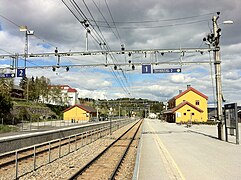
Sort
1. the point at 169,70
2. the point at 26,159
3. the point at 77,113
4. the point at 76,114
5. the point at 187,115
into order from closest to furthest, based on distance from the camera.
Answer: the point at 26,159 → the point at 169,70 → the point at 187,115 → the point at 76,114 → the point at 77,113

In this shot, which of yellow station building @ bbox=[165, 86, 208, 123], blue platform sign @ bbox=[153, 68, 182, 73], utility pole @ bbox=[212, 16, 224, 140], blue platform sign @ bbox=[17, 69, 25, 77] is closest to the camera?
utility pole @ bbox=[212, 16, 224, 140]

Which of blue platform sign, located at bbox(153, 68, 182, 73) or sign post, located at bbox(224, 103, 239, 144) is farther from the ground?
blue platform sign, located at bbox(153, 68, 182, 73)

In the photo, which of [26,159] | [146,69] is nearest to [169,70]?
[146,69]

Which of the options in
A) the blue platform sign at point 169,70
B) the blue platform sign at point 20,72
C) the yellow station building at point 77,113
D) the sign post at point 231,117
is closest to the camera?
the sign post at point 231,117

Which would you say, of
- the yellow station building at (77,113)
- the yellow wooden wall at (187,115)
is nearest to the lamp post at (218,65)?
the yellow wooden wall at (187,115)

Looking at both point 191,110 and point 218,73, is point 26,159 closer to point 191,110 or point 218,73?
point 218,73

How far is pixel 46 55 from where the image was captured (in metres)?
23.4

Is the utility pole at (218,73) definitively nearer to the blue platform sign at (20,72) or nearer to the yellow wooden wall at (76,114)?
the blue platform sign at (20,72)

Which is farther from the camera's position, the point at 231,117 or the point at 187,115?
the point at 187,115

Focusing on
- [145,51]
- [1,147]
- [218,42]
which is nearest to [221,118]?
[218,42]

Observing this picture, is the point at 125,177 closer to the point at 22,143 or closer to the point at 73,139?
the point at 22,143

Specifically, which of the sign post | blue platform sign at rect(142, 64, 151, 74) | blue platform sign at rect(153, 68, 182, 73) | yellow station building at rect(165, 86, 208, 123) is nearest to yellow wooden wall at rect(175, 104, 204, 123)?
yellow station building at rect(165, 86, 208, 123)

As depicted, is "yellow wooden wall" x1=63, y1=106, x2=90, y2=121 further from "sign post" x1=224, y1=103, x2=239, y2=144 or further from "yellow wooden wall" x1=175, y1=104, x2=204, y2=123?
"sign post" x1=224, y1=103, x2=239, y2=144

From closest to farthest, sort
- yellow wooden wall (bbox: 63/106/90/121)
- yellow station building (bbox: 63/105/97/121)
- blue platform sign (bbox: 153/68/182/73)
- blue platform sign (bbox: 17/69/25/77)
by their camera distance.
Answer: blue platform sign (bbox: 153/68/182/73)
blue platform sign (bbox: 17/69/25/77)
yellow wooden wall (bbox: 63/106/90/121)
yellow station building (bbox: 63/105/97/121)
